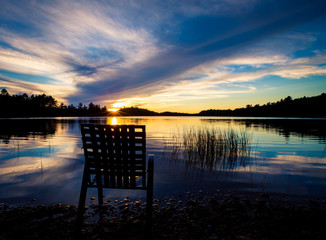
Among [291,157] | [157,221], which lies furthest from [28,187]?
[291,157]

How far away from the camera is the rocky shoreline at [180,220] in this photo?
3.55 m

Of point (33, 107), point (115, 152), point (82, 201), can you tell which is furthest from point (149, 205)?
point (33, 107)

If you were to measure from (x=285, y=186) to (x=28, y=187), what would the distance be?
10357mm

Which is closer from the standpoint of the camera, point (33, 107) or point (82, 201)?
point (82, 201)

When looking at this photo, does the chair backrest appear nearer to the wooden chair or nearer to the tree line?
the wooden chair

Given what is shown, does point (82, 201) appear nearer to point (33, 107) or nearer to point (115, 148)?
point (115, 148)

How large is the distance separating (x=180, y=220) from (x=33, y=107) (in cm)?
16925

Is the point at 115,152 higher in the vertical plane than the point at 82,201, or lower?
higher

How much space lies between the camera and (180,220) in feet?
13.5

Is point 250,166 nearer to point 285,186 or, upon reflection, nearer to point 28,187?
point 285,186

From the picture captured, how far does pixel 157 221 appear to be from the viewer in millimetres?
4059

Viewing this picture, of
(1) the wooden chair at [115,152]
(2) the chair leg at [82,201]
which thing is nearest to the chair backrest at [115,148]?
(1) the wooden chair at [115,152]

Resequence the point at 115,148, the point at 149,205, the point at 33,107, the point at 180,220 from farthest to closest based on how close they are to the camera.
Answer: the point at 33,107
the point at 180,220
the point at 115,148
the point at 149,205

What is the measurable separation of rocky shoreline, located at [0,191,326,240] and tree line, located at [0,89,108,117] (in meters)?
152
